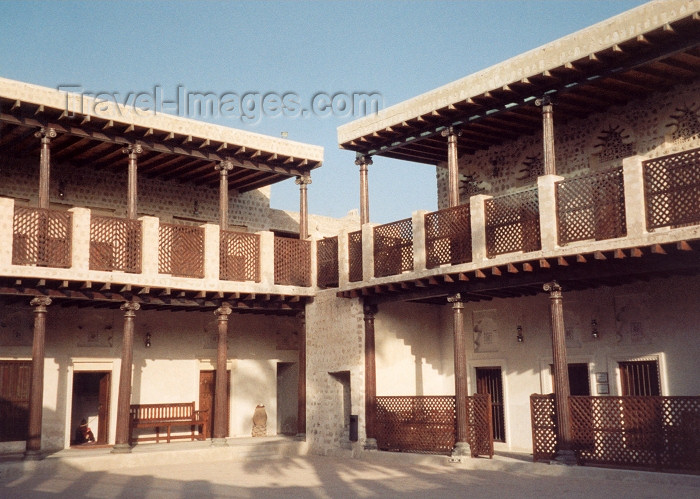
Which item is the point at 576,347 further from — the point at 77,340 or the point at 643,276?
the point at 77,340

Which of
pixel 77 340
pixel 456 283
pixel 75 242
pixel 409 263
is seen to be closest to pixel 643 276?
pixel 456 283

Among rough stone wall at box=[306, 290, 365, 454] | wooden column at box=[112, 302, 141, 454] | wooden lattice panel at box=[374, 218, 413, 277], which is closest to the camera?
wooden column at box=[112, 302, 141, 454]

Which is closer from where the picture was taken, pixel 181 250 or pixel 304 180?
pixel 181 250

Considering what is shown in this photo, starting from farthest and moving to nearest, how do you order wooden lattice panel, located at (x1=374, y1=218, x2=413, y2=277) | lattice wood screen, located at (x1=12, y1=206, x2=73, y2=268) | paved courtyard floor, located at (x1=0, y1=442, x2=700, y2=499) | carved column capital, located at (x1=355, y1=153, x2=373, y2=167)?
carved column capital, located at (x1=355, y1=153, x2=373, y2=167), wooden lattice panel, located at (x1=374, y1=218, x2=413, y2=277), lattice wood screen, located at (x1=12, y1=206, x2=73, y2=268), paved courtyard floor, located at (x1=0, y1=442, x2=700, y2=499)

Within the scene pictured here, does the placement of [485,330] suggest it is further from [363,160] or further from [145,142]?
[145,142]

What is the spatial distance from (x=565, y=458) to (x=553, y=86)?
233 inches

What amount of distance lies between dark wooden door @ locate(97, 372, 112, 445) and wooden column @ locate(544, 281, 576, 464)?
9635 millimetres

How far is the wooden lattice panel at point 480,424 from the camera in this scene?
13938 mm

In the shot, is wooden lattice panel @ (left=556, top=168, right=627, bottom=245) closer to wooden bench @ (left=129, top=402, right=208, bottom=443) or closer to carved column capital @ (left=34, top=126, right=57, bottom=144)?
carved column capital @ (left=34, top=126, right=57, bottom=144)

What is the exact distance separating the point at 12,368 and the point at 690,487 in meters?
12.5

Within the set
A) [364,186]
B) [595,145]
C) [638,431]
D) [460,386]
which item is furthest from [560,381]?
[364,186]

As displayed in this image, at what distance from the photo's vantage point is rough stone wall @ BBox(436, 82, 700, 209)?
1375 centimetres

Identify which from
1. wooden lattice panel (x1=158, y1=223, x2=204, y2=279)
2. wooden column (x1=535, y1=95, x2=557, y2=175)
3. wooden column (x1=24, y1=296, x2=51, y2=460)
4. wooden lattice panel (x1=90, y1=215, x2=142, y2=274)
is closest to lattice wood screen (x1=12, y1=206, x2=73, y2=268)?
wooden lattice panel (x1=90, y1=215, x2=142, y2=274)

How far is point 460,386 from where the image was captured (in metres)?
14.4
